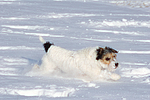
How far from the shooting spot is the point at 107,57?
481 cm

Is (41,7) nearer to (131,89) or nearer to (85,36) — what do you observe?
(85,36)

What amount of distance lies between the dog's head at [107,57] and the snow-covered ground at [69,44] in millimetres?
256

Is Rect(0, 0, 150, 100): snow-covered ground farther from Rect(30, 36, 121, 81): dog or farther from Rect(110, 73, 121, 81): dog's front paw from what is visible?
Rect(30, 36, 121, 81): dog

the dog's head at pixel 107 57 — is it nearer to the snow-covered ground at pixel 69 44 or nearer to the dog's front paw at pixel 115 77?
the dog's front paw at pixel 115 77

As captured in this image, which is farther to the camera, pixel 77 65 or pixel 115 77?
pixel 77 65

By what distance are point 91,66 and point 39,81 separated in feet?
2.74

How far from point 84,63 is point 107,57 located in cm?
40

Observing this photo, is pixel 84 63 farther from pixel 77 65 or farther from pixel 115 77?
pixel 115 77

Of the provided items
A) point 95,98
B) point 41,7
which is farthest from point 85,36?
point 41,7

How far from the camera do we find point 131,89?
4.32 m

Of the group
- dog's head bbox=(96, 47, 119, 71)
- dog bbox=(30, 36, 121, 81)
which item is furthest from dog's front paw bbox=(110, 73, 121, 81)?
dog's head bbox=(96, 47, 119, 71)

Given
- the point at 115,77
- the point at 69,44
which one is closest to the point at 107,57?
the point at 115,77

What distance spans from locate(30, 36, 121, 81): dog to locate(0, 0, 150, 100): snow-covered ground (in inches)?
8.4

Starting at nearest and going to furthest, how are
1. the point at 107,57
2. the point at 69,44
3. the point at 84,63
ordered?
the point at 107,57 → the point at 84,63 → the point at 69,44
